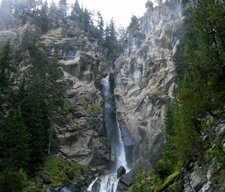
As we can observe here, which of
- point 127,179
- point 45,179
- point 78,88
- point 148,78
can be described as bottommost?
point 127,179

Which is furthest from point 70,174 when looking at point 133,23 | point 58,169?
point 133,23

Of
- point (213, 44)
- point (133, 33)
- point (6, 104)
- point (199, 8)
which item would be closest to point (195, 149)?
point (213, 44)

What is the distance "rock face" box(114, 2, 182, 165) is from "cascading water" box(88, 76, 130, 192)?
64.7 inches

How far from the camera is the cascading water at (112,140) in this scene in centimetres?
4828

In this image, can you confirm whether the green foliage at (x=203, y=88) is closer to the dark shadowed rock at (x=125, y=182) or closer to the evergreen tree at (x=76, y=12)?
the dark shadowed rock at (x=125, y=182)

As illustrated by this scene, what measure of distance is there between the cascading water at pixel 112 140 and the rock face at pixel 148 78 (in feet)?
5.39

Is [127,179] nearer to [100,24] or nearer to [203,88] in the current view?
[203,88]

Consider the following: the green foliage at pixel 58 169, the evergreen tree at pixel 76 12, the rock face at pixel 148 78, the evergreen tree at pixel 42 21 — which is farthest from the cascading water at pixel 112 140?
the evergreen tree at pixel 76 12

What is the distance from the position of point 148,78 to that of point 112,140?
14011 millimetres

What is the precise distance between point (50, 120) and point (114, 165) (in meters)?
13.7

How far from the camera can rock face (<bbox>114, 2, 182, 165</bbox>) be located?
58.6 metres

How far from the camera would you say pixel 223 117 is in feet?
64.7

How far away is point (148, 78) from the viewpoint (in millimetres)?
67000

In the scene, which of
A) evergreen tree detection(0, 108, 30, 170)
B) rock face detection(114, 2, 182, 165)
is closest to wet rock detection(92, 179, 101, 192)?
rock face detection(114, 2, 182, 165)
